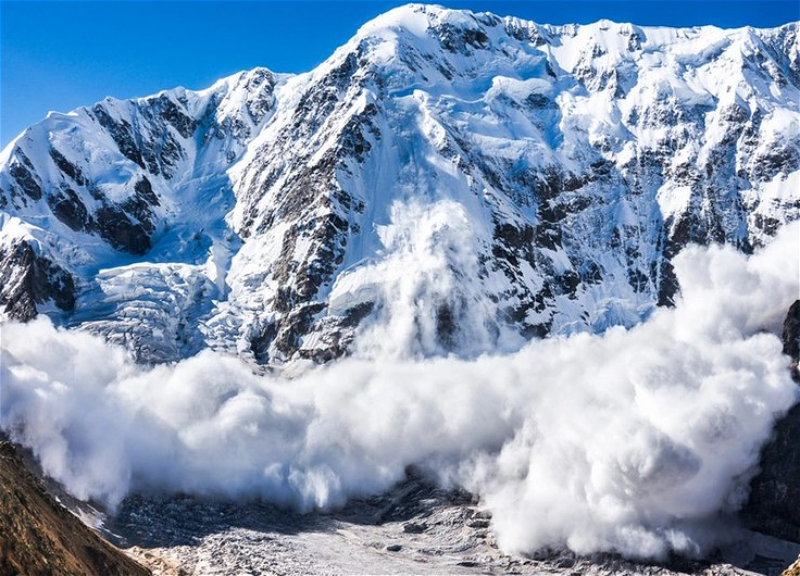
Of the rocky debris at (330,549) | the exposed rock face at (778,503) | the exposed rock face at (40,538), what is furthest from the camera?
the exposed rock face at (778,503)

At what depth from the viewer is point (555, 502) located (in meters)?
198

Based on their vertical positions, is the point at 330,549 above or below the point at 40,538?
above

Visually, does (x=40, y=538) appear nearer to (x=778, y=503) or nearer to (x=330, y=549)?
(x=330, y=549)

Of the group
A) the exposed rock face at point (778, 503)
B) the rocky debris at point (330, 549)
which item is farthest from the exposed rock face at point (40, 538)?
the exposed rock face at point (778, 503)

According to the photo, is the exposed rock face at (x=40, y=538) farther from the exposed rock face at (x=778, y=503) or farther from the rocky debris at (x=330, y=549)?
the exposed rock face at (x=778, y=503)

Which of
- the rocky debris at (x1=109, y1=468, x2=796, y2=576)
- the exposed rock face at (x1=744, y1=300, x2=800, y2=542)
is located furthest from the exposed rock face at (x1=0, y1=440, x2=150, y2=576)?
the exposed rock face at (x1=744, y1=300, x2=800, y2=542)

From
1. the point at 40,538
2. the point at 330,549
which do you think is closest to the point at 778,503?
the point at 330,549

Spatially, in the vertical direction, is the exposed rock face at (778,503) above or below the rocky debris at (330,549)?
above

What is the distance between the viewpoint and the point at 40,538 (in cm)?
9100

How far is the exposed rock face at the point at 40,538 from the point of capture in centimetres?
Answer: 8381

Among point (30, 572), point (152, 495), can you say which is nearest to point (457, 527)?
point (152, 495)

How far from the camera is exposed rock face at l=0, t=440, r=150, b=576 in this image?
83.8 m

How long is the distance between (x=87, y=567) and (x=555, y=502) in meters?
115

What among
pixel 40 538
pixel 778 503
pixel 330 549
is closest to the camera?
pixel 40 538
